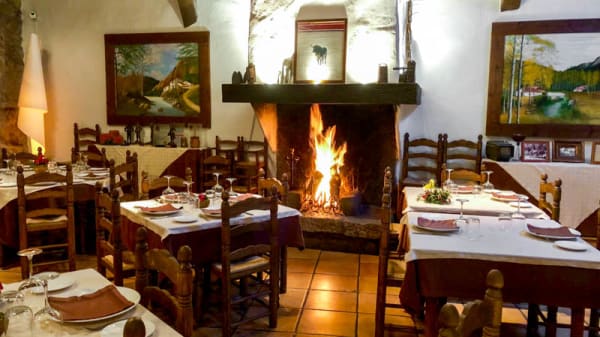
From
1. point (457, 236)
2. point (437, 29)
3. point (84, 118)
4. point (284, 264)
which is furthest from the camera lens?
point (84, 118)

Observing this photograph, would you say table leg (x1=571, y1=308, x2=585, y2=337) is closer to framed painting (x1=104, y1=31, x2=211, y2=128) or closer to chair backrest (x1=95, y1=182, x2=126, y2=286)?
chair backrest (x1=95, y1=182, x2=126, y2=286)

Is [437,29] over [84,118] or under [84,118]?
over

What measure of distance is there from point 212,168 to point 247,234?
2935mm

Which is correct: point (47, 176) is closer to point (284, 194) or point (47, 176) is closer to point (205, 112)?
point (284, 194)

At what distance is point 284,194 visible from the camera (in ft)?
12.4

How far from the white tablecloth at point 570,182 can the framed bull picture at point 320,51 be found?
7.04 feet

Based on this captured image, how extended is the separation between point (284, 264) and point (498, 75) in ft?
10.9

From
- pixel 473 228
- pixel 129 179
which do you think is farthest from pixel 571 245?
pixel 129 179

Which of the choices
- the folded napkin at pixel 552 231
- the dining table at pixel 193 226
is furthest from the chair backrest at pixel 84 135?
the folded napkin at pixel 552 231

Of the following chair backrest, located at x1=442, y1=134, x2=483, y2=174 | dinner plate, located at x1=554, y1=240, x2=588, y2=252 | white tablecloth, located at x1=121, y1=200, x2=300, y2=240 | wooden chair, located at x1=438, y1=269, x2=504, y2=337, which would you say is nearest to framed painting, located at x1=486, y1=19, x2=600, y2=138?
chair backrest, located at x1=442, y1=134, x2=483, y2=174

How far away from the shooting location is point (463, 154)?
539 centimetres

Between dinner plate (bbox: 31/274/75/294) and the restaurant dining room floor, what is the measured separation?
132 cm

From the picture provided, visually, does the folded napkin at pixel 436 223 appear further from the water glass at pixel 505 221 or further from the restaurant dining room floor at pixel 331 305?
the restaurant dining room floor at pixel 331 305

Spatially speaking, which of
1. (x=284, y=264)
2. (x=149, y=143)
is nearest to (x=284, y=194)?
(x=284, y=264)
